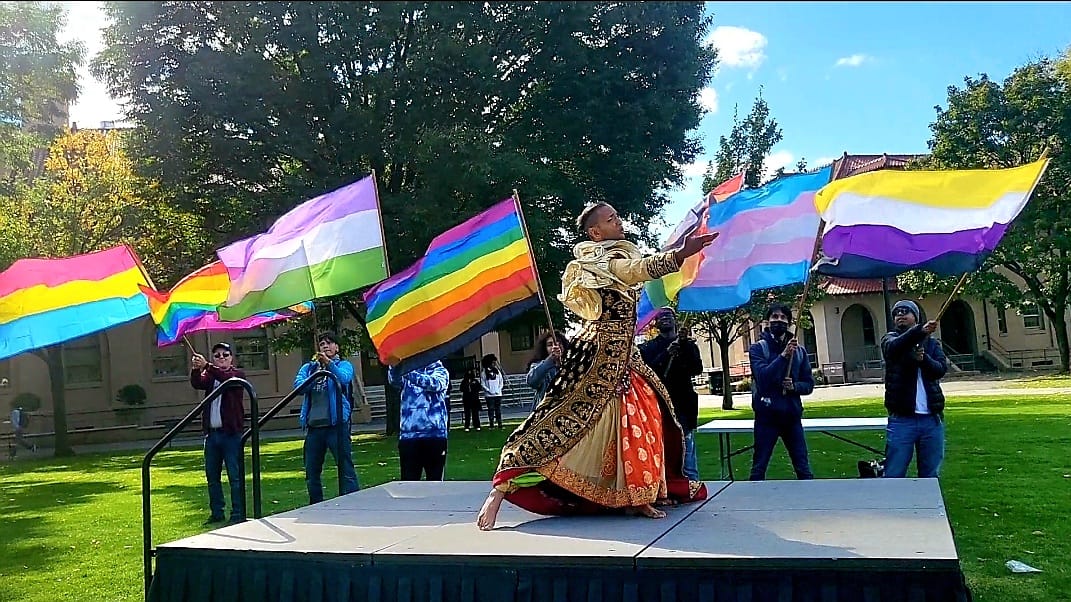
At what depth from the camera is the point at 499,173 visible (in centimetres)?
1798

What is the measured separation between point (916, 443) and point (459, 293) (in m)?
3.81

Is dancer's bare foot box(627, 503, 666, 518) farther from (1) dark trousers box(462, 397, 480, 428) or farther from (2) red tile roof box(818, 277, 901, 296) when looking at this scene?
(2) red tile roof box(818, 277, 901, 296)

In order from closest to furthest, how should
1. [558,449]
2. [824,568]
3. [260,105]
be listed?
[824,568] → [558,449] → [260,105]

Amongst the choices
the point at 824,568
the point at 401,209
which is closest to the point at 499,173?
the point at 401,209

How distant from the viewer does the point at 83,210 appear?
25.3m

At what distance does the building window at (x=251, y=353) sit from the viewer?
34375 mm

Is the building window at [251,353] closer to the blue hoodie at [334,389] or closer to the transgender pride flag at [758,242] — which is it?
the blue hoodie at [334,389]

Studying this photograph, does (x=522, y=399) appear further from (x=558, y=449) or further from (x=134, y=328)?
(x=558, y=449)

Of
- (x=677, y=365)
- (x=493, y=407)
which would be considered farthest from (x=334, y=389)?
(x=493, y=407)

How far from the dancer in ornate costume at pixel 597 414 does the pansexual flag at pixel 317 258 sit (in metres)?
2.72

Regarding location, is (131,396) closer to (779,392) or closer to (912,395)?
(779,392)

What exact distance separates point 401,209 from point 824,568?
15.4 metres

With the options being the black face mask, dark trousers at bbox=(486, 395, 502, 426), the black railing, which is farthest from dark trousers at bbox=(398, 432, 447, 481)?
dark trousers at bbox=(486, 395, 502, 426)

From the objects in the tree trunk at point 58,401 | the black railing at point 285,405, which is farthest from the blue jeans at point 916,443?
the tree trunk at point 58,401
